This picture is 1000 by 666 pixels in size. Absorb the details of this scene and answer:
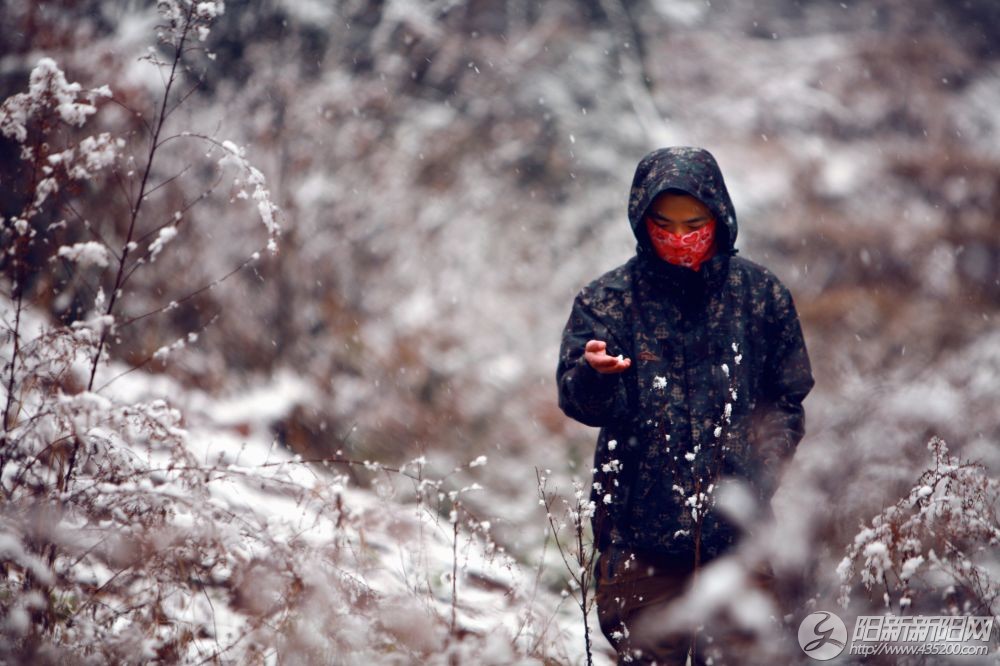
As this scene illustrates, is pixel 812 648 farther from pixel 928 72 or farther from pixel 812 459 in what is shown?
pixel 928 72

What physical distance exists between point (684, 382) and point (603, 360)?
44 cm

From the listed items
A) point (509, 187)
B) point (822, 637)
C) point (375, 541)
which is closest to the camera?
point (822, 637)

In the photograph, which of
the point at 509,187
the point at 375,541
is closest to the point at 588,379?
the point at 375,541

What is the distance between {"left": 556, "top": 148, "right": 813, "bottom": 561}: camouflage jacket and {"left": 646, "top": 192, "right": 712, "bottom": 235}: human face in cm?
4

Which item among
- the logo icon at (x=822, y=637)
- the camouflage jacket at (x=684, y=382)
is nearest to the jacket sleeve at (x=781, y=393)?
the camouflage jacket at (x=684, y=382)

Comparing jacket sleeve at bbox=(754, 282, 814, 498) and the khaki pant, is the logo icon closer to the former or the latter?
the khaki pant

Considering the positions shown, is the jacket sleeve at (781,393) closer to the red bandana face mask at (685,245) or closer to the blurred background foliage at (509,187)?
the red bandana face mask at (685,245)

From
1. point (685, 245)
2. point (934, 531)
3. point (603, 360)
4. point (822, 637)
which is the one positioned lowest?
point (822, 637)

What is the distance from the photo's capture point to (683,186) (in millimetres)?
2754

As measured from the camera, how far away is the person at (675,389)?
266cm

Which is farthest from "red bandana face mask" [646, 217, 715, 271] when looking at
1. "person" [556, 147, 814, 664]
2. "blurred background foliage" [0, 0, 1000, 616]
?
"blurred background foliage" [0, 0, 1000, 616]

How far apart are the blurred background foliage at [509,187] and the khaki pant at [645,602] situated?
3.05m

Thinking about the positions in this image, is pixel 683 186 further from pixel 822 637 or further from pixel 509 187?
pixel 509 187

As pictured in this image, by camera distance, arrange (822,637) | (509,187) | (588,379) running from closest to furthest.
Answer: (588,379)
(822,637)
(509,187)
